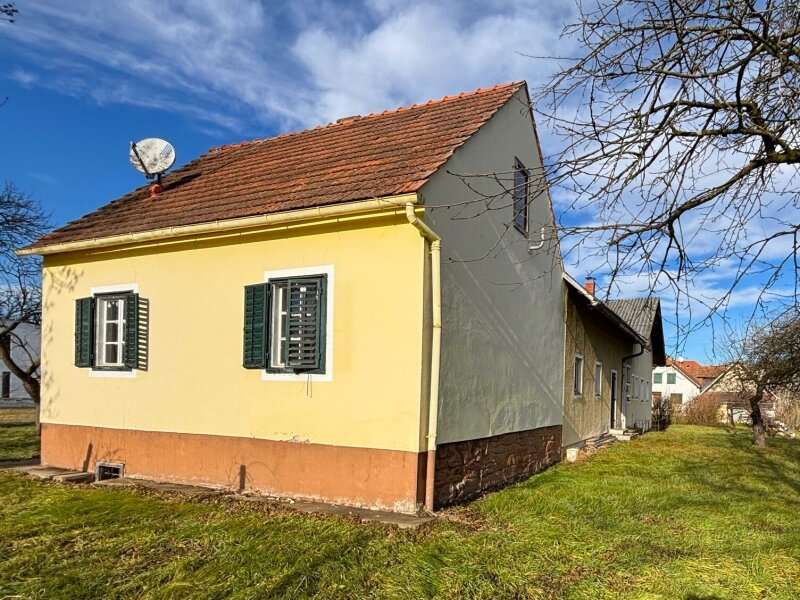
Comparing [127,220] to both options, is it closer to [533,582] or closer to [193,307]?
[193,307]

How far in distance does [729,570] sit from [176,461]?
22.9 feet

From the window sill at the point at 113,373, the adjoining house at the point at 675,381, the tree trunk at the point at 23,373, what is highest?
the window sill at the point at 113,373

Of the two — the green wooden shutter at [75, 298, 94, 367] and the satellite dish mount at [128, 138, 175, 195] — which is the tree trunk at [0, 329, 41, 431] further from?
the satellite dish mount at [128, 138, 175, 195]

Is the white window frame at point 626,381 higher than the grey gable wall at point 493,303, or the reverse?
the grey gable wall at point 493,303

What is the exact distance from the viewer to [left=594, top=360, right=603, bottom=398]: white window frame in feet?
53.2

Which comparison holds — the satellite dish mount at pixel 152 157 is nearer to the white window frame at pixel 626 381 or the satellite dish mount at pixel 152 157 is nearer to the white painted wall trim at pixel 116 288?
the white painted wall trim at pixel 116 288

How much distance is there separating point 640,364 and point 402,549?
69.8 feet

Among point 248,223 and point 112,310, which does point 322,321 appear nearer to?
point 248,223

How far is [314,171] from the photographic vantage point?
30.2 ft

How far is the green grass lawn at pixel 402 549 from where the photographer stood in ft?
16.1

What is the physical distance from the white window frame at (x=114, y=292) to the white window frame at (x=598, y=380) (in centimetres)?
1139

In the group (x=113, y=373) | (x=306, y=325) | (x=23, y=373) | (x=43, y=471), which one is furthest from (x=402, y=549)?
(x=23, y=373)

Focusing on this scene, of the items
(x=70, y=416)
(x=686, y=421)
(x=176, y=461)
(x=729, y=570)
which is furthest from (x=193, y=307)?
(x=686, y=421)

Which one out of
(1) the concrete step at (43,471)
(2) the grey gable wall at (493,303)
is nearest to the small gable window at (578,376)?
(2) the grey gable wall at (493,303)
